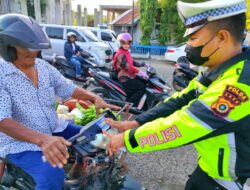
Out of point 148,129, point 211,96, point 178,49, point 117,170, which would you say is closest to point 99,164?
point 117,170

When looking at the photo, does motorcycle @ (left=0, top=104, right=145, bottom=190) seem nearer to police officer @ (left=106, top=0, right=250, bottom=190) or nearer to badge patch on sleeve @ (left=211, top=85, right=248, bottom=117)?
police officer @ (left=106, top=0, right=250, bottom=190)

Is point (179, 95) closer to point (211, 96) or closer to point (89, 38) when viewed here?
point (211, 96)

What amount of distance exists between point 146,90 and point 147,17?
16.6 meters

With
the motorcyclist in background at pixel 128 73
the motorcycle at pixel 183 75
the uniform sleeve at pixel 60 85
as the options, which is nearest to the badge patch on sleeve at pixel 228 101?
the uniform sleeve at pixel 60 85

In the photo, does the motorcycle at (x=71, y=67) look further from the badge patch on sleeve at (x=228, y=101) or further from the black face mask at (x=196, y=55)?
the badge patch on sleeve at (x=228, y=101)

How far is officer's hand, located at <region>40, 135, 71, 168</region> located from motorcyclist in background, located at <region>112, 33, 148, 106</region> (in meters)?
3.80

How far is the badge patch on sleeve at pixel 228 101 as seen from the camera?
121 centimetres

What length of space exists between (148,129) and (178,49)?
43.0ft

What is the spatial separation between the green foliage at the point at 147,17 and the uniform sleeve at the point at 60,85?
19348 mm

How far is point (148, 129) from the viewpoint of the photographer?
1.35 m

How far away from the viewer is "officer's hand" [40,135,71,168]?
1507 millimetres

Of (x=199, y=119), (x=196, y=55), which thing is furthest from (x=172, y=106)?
(x=199, y=119)

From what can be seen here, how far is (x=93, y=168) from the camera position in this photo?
71.8 inches

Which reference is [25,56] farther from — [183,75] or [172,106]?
[183,75]
